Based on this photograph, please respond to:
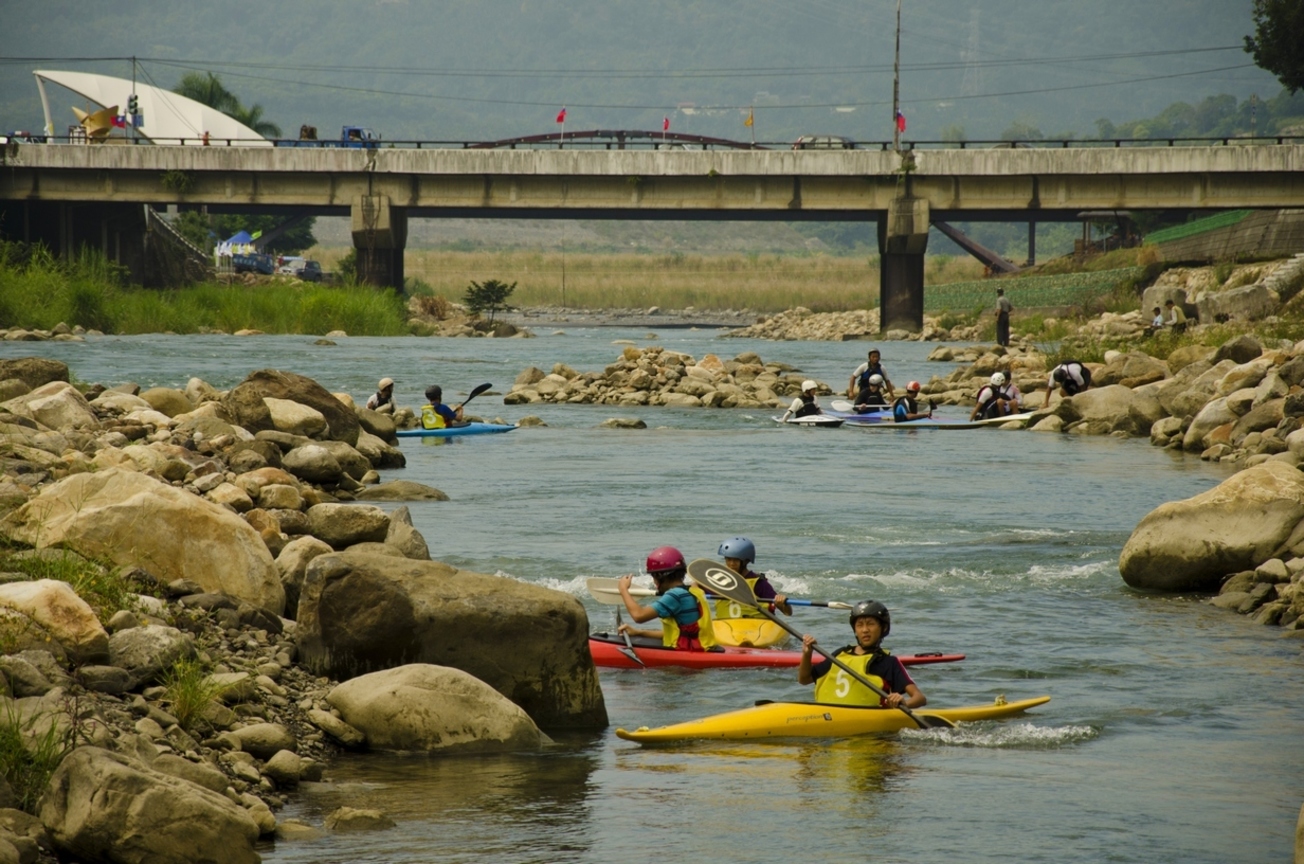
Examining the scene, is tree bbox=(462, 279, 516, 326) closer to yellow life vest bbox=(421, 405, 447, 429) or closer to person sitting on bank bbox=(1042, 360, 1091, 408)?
person sitting on bank bbox=(1042, 360, 1091, 408)

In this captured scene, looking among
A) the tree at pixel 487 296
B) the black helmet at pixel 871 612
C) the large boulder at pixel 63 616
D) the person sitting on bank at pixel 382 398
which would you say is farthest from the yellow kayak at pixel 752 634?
the tree at pixel 487 296

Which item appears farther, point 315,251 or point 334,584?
point 315,251

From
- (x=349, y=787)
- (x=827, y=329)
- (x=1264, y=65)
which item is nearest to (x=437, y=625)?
(x=349, y=787)

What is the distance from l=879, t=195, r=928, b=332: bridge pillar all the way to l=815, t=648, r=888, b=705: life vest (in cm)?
5005

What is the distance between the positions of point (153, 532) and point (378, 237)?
173 feet

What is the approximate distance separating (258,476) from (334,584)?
5.98 metres

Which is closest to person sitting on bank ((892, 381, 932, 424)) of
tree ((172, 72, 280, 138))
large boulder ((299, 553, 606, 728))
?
large boulder ((299, 553, 606, 728))

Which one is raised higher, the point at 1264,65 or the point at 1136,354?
the point at 1264,65

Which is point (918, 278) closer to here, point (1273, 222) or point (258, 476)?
point (1273, 222)

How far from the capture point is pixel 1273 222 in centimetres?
5431

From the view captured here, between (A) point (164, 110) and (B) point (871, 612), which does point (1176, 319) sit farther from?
(A) point (164, 110)

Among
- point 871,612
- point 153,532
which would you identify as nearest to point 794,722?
point 871,612

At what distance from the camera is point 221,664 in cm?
851

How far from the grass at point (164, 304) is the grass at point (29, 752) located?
143 ft
